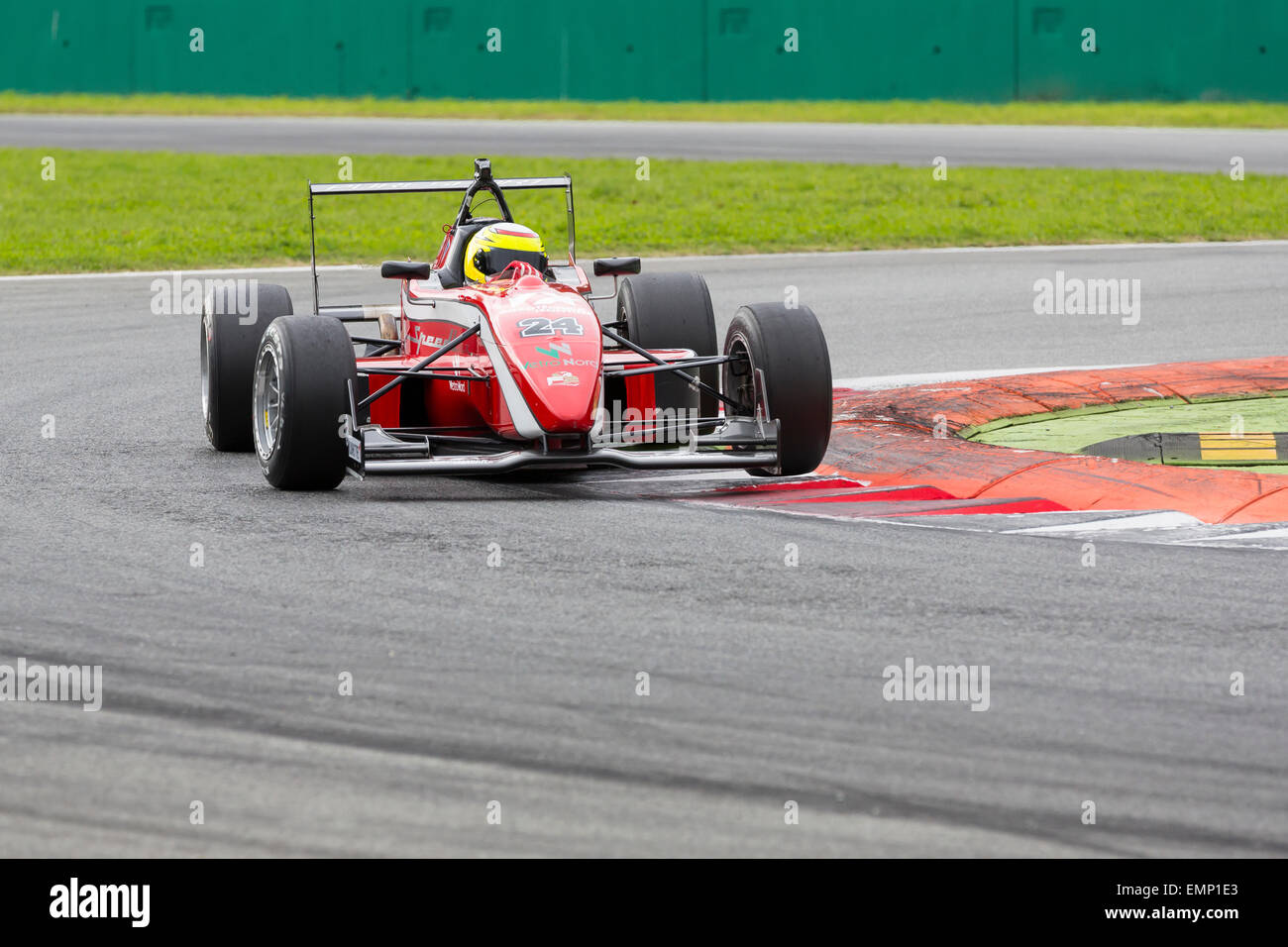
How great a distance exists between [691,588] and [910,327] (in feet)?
24.0

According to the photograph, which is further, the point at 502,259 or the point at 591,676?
the point at 502,259

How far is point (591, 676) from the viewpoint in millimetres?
5234

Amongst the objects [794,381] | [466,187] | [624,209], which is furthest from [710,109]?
[794,381]

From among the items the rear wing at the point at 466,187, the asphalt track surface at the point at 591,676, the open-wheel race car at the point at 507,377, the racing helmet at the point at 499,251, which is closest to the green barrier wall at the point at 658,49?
the rear wing at the point at 466,187

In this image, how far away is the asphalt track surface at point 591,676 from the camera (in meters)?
4.23

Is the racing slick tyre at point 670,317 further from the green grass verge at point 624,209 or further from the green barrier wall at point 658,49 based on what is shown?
the green barrier wall at point 658,49

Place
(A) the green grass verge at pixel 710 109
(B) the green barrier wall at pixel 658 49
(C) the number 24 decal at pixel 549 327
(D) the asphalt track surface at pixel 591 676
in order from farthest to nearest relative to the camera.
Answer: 1. (B) the green barrier wall at pixel 658 49
2. (A) the green grass verge at pixel 710 109
3. (C) the number 24 decal at pixel 549 327
4. (D) the asphalt track surface at pixel 591 676

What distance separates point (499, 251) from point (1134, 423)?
325 centimetres

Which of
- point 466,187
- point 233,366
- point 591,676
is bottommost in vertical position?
point 591,676

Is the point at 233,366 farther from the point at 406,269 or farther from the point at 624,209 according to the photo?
the point at 624,209

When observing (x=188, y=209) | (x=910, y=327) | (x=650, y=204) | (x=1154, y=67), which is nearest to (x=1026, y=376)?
(x=910, y=327)

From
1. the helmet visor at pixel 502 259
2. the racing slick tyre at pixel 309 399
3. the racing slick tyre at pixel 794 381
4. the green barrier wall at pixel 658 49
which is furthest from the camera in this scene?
the green barrier wall at pixel 658 49

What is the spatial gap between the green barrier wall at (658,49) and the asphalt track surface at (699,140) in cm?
397

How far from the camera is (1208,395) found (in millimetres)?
10062
